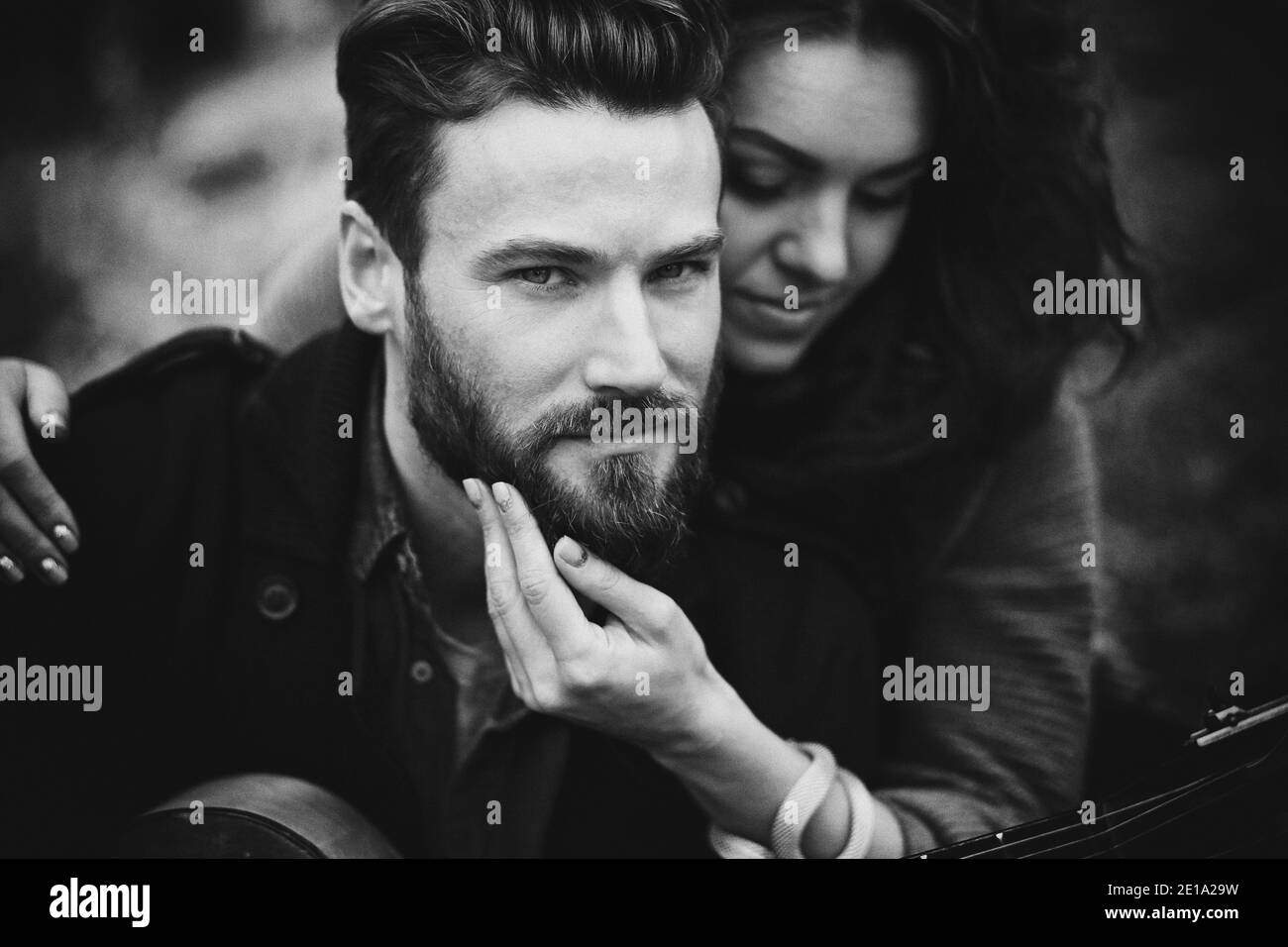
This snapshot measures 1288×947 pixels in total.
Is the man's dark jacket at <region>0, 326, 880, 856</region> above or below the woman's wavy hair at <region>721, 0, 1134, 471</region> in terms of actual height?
below

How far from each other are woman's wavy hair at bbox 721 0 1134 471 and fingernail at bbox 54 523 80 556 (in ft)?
5.82

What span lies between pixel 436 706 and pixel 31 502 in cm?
120

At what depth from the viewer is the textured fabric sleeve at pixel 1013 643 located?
Answer: 3510 mm

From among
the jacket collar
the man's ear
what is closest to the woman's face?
the man's ear

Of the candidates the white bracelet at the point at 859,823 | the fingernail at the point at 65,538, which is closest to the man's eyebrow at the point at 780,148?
the white bracelet at the point at 859,823

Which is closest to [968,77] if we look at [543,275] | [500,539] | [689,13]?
[689,13]

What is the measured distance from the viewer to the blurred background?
3.34m

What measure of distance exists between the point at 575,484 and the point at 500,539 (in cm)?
24

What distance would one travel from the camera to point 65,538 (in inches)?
130

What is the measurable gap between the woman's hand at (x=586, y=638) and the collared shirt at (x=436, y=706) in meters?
0.21

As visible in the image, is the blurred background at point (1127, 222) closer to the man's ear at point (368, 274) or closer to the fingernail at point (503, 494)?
the man's ear at point (368, 274)

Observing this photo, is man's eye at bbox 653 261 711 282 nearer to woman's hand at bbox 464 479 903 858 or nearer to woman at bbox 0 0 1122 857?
woman at bbox 0 0 1122 857

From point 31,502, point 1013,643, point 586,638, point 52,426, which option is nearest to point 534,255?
point 586,638

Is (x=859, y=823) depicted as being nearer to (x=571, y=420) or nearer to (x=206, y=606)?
(x=571, y=420)
